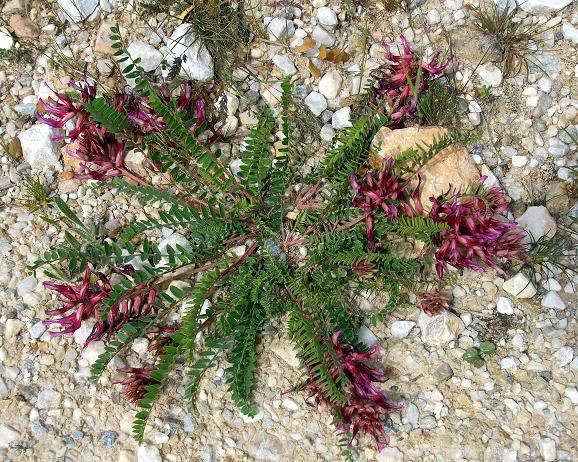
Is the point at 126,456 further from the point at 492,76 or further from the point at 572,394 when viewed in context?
the point at 492,76

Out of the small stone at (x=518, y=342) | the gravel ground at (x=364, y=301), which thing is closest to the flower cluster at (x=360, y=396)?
the gravel ground at (x=364, y=301)

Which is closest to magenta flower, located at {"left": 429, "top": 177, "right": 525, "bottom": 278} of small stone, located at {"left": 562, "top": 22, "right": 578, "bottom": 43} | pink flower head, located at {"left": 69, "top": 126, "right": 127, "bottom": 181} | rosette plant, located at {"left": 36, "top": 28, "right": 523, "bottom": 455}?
rosette plant, located at {"left": 36, "top": 28, "right": 523, "bottom": 455}

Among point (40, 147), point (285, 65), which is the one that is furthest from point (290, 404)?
point (40, 147)

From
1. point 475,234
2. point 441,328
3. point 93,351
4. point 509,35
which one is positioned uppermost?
point 509,35

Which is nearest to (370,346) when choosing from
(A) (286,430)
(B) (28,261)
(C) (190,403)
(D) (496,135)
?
(A) (286,430)

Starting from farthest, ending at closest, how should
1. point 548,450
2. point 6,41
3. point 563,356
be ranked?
point 6,41, point 563,356, point 548,450

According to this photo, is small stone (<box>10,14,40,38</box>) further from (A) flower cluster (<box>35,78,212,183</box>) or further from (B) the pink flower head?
(B) the pink flower head
